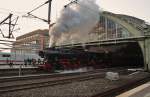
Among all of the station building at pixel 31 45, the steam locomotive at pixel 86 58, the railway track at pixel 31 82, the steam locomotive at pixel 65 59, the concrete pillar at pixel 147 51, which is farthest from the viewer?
the concrete pillar at pixel 147 51

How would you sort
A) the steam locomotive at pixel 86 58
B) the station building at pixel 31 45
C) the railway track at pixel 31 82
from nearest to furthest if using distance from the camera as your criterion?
the railway track at pixel 31 82, the station building at pixel 31 45, the steam locomotive at pixel 86 58

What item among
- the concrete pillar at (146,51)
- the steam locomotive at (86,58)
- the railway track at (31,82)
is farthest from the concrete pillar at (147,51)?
the railway track at (31,82)

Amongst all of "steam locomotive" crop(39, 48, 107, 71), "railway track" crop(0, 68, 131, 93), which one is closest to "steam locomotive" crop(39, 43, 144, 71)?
"steam locomotive" crop(39, 48, 107, 71)

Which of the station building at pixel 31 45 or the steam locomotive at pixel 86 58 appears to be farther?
the steam locomotive at pixel 86 58

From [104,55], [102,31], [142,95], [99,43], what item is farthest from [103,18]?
[142,95]

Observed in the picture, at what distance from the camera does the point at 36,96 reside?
34.6 ft

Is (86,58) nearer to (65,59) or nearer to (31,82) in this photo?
(65,59)

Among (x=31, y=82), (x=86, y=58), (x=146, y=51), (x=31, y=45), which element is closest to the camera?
(x=31, y=82)

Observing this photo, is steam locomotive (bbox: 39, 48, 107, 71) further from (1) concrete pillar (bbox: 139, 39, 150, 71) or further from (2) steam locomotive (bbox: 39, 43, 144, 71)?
(1) concrete pillar (bbox: 139, 39, 150, 71)

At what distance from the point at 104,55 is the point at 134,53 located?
1282 centimetres

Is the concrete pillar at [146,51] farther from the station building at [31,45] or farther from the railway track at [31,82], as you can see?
the railway track at [31,82]

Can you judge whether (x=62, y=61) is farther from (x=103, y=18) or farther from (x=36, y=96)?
(x=103, y=18)

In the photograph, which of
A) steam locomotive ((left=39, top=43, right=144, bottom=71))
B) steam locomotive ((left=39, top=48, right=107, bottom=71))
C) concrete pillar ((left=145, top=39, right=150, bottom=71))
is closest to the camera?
steam locomotive ((left=39, top=48, right=107, bottom=71))

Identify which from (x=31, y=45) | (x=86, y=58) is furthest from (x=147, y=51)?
(x=31, y=45)
